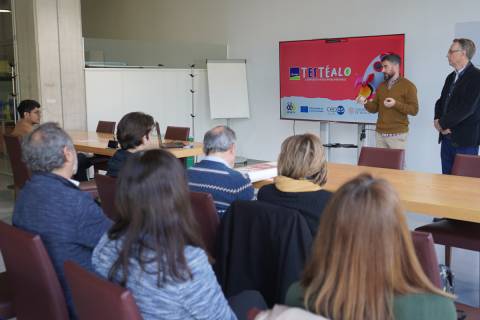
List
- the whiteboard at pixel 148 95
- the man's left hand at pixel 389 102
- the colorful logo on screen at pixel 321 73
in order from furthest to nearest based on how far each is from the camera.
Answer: the whiteboard at pixel 148 95
the colorful logo on screen at pixel 321 73
the man's left hand at pixel 389 102

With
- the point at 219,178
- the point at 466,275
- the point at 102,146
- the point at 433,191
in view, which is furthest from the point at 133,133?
the point at 466,275

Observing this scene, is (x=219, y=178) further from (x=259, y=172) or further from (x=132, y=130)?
(x=132, y=130)

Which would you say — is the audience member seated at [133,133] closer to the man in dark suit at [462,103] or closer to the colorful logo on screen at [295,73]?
the man in dark suit at [462,103]

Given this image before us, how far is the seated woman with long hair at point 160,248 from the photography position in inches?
61.1

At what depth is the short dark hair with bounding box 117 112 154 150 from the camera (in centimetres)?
370

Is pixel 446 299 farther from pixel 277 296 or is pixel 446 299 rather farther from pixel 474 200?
pixel 474 200

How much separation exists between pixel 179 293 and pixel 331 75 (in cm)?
600

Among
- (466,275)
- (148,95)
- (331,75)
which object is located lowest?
(466,275)

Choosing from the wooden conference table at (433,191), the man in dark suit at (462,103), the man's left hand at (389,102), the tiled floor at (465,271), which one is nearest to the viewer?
the wooden conference table at (433,191)

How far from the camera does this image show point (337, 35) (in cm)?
740

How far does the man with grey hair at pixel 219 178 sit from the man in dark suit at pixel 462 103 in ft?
8.04

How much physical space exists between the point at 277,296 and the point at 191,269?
734 millimetres

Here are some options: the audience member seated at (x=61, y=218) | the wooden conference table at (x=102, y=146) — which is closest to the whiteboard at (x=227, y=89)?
the wooden conference table at (x=102, y=146)

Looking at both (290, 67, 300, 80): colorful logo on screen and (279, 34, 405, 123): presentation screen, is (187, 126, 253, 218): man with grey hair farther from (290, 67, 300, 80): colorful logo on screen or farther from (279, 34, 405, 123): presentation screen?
(290, 67, 300, 80): colorful logo on screen
